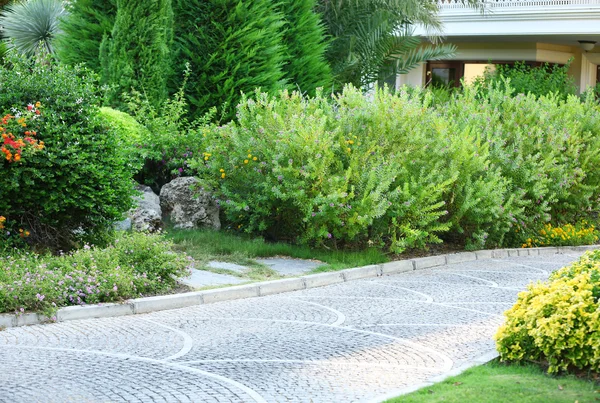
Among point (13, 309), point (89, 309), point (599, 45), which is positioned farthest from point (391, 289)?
point (599, 45)

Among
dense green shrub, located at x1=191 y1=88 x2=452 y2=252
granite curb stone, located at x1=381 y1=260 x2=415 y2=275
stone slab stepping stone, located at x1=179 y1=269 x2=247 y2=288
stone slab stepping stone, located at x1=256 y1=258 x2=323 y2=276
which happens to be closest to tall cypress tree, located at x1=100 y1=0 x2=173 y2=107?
dense green shrub, located at x1=191 y1=88 x2=452 y2=252

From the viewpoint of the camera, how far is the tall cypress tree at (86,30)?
17.3m

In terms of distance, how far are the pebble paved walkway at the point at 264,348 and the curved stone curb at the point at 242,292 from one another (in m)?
0.17

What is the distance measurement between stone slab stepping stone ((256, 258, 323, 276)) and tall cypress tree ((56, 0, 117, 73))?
21.5ft

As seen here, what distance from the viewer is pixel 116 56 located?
1669 cm

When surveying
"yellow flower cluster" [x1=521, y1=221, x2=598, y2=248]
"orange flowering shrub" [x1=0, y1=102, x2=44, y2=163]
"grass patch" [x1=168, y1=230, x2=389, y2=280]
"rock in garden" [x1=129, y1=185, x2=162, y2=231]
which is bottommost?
"grass patch" [x1=168, y1=230, x2=389, y2=280]

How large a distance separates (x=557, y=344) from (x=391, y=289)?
197 inches

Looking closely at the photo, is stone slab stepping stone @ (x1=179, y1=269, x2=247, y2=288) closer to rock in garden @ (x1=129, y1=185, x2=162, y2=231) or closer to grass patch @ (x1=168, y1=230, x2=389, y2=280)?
grass patch @ (x1=168, y1=230, x2=389, y2=280)

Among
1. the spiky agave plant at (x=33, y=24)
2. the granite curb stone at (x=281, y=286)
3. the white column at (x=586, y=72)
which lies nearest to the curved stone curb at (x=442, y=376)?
the granite curb stone at (x=281, y=286)

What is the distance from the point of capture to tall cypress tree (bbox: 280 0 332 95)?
20188mm

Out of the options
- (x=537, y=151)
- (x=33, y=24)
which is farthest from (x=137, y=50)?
(x=33, y=24)

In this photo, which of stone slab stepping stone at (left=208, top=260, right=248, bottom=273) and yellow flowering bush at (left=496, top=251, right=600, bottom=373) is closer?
yellow flowering bush at (left=496, top=251, right=600, bottom=373)

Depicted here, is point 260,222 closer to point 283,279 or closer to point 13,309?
point 283,279

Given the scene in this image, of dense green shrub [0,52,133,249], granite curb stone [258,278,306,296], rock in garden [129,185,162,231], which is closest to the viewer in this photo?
dense green shrub [0,52,133,249]
